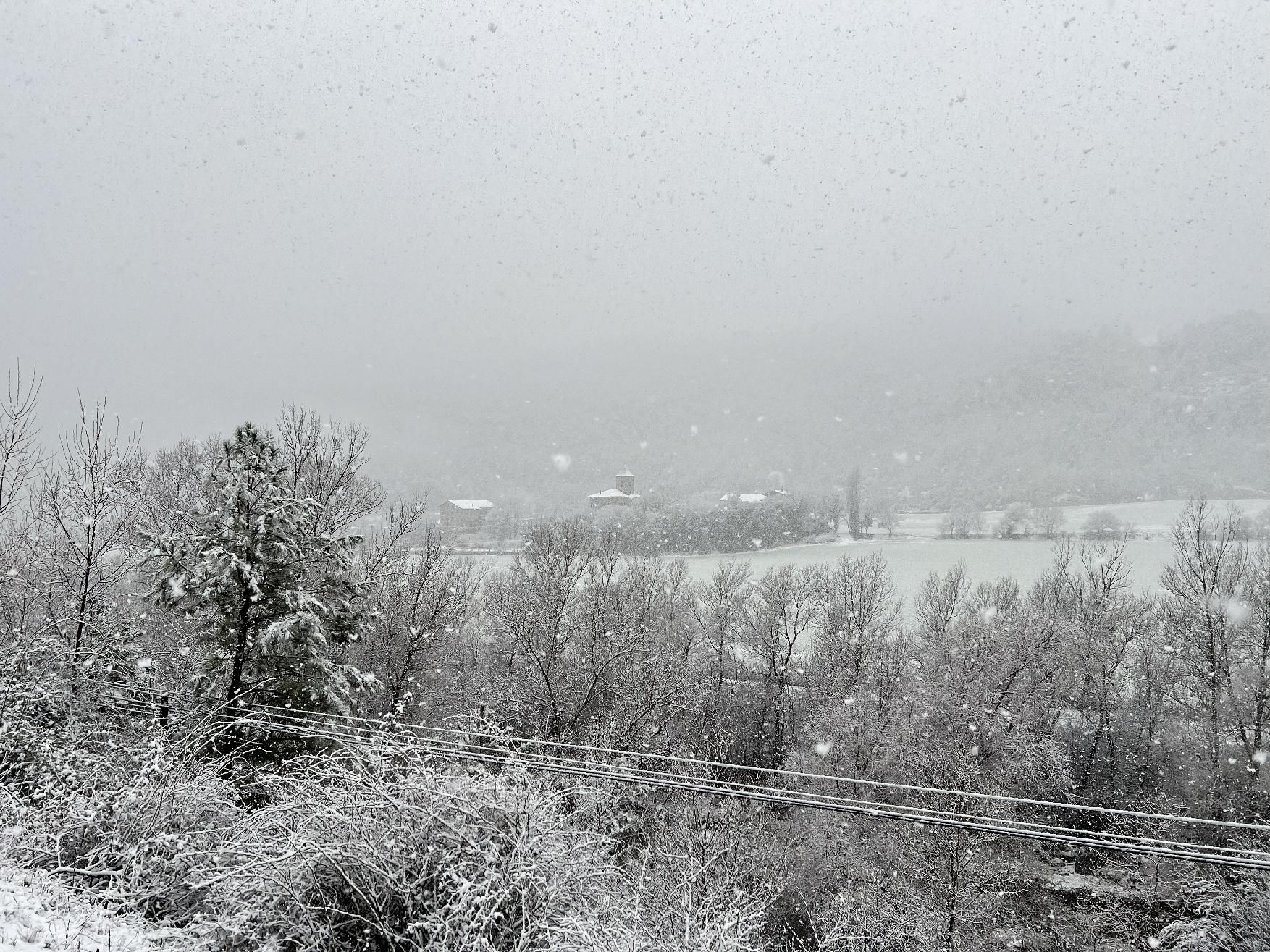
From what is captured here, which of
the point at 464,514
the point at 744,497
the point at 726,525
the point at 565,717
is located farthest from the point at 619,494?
the point at 565,717

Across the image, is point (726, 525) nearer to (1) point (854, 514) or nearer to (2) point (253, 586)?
(1) point (854, 514)

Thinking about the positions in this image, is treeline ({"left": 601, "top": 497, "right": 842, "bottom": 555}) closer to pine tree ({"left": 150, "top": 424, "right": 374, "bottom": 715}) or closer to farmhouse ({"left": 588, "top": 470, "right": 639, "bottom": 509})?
farmhouse ({"left": 588, "top": 470, "right": 639, "bottom": 509})

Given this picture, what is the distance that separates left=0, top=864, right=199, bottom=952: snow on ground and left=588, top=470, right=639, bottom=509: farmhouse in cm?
6692

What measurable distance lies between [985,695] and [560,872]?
28364mm

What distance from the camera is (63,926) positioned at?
166 inches

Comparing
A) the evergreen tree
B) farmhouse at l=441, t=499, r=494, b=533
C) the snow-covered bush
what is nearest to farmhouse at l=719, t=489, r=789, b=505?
the evergreen tree

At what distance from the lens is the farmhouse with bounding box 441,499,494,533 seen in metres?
42.3

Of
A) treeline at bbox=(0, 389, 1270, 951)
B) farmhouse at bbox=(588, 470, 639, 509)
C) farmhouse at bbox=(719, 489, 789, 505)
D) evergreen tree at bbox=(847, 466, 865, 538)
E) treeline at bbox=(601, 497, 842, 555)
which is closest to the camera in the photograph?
treeline at bbox=(0, 389, 1270, 951)

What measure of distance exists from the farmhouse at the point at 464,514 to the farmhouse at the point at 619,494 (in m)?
13.2

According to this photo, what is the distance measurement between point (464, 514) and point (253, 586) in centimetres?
4331

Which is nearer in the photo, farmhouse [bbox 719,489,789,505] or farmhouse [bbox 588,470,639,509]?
farmhouse [bbox 719,489,789,505]

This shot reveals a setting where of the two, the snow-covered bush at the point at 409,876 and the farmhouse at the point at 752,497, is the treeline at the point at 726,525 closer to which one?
the farmhouse at the point at 752,497

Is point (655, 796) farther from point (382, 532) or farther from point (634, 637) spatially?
point (382, 532)

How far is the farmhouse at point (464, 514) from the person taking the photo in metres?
42.3
